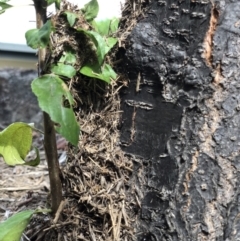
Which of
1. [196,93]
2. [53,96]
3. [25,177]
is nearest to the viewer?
[53,96]

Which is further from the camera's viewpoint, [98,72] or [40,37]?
[98,72]

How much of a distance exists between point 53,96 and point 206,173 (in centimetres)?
36

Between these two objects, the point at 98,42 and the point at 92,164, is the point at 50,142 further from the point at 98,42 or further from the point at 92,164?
the point at 98,42

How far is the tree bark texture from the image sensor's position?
1.10 metres

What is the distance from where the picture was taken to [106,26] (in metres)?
1.28

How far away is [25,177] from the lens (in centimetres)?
194

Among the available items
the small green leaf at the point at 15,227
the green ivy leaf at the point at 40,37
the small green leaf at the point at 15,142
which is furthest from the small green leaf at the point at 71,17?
the small green leaf at the point at 15,227

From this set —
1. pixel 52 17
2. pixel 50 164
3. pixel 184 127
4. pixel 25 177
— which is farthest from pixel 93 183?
pixel 25 177

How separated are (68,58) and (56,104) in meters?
0.18

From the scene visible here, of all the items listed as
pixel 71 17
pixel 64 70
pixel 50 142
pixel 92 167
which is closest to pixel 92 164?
pixel 92 167

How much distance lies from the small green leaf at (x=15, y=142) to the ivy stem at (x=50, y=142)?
0.15 feet

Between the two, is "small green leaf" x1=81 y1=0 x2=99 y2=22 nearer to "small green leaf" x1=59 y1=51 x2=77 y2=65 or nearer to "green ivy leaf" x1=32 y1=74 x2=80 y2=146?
"small green leaf" x1=59 y1=51 x2=77 y2=65

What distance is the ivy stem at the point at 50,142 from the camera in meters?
1.09

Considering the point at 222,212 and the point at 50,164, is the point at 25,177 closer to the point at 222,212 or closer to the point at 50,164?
the point at 50,164
